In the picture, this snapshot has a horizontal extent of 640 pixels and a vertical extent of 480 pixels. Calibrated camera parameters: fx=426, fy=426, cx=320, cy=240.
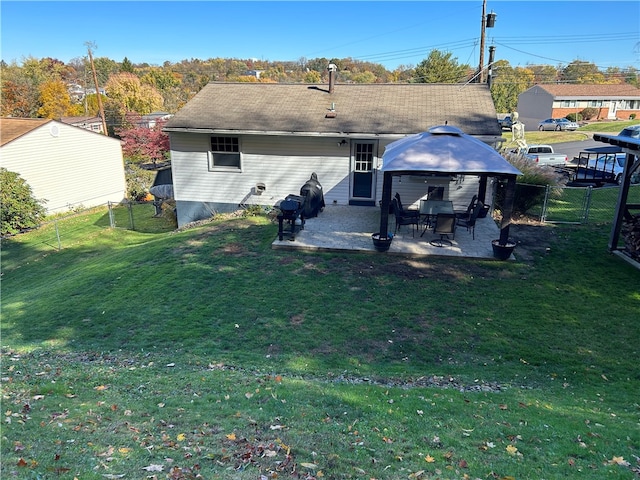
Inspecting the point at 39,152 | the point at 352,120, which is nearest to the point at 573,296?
the point at 352,120

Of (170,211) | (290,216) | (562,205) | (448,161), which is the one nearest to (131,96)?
(170,211)

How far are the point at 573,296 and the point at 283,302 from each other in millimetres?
5731

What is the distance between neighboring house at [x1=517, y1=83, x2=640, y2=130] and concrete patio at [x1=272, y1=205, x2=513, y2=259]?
49.9 meters

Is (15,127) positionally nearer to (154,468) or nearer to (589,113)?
(154,468)

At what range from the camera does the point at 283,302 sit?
8.27 m

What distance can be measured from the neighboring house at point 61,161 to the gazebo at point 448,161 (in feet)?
64.0

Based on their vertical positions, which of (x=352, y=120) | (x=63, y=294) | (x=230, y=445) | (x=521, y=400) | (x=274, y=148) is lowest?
(x=63, y=294)

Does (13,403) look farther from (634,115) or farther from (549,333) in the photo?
(634,115)

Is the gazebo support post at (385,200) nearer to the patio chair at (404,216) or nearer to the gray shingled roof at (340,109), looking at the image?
the patio chair at (404,216)

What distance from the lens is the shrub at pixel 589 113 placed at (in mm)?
53844

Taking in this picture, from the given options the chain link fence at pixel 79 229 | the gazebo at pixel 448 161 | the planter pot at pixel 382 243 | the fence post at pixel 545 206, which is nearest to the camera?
the gazebo at pixel 448 161

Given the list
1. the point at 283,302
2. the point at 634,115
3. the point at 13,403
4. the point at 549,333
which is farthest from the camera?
the point at 634,115

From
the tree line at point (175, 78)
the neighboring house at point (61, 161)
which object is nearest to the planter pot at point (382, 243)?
the tree line at point (175, 78)

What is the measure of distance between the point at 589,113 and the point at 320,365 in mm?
61267
